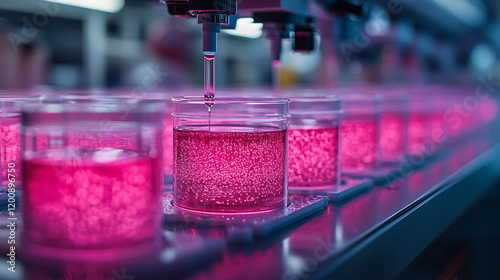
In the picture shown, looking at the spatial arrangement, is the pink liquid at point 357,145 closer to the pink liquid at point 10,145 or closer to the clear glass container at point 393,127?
the clear glass container at point 393,127

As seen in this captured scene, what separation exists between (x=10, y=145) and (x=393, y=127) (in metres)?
0.99

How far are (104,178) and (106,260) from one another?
9 centimetres

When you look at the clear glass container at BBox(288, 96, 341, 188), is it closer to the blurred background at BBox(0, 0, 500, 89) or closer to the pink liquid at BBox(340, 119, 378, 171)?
the pink liquid at BBox(340, 119, 378, 171)

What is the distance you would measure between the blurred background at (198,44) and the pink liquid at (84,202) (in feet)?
2.26

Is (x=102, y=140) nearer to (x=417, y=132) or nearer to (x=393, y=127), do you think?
(x=393, y=127)

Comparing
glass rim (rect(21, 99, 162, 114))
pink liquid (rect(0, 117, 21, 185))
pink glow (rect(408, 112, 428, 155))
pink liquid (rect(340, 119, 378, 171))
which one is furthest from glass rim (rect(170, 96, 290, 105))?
pink glow (rect(408, 112, 428, 155))

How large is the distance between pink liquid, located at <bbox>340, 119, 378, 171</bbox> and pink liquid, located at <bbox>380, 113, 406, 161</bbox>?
0.68 feet

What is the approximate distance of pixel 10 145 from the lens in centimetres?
83

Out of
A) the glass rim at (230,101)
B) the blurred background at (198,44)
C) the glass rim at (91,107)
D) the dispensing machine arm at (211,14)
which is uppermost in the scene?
the blurred background at (198,44)

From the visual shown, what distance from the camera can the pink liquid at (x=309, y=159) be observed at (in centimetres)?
98

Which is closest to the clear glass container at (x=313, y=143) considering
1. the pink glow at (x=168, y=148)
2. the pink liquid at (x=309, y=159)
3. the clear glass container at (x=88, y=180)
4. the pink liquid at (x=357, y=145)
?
the pink liquid at (x=309, y=159)

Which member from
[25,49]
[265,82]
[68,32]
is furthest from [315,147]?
[265,82]

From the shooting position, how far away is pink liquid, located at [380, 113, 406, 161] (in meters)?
1.40

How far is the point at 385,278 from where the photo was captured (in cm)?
71
